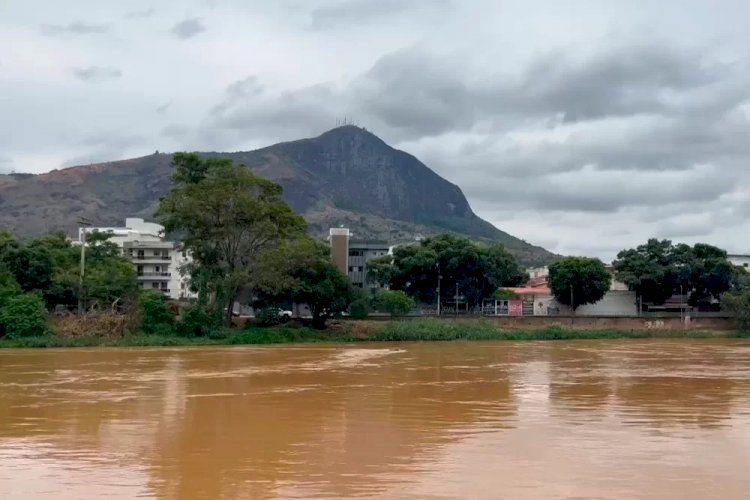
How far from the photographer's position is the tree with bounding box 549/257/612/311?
59.4 meters

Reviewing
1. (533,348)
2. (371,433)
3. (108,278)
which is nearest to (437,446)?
(371,433)

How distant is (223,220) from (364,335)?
11196 millimetres

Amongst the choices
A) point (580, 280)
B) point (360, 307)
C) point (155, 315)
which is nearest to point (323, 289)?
point (360, 307)

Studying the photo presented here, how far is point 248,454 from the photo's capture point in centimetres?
1166

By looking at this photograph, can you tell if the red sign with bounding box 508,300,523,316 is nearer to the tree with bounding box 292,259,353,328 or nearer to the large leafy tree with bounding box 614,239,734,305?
the large leafy tree with bounding box 614,239,734,305

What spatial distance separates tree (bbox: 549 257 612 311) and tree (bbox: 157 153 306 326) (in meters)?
24.3

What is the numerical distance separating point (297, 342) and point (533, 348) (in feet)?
42.9

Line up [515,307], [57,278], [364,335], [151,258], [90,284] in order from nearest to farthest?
[57,278] < [90,284] < [364,335] < [515,307] < [151,258]

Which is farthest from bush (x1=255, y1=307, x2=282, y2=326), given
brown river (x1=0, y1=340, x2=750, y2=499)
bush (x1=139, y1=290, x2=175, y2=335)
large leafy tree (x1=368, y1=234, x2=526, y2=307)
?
brown river (x1=0, y1=340, x2=750, y2=499)

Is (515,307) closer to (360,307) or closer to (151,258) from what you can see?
(360,307)

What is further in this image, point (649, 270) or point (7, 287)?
point (649, 270)

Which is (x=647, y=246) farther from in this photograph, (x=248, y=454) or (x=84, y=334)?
(x=248, y=454)

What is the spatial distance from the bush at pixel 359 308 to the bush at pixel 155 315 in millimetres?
10868

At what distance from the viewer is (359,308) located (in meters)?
48.6
